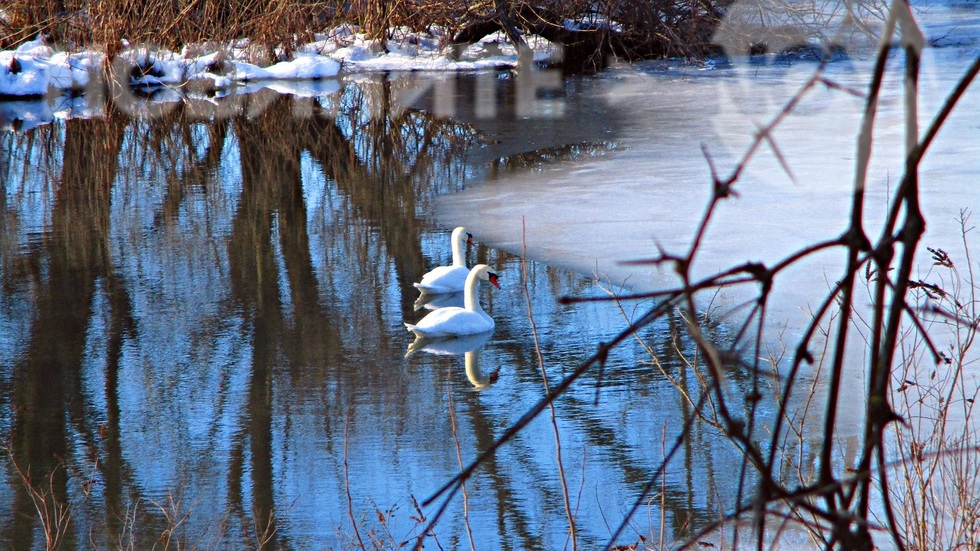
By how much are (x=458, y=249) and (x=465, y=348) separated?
1.16 m

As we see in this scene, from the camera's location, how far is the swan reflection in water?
18.3 ft

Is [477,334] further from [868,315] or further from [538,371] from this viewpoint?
[868,315]

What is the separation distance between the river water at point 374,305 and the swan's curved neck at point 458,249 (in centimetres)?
37

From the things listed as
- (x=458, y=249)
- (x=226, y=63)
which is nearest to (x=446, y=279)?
(x=458, y=249)

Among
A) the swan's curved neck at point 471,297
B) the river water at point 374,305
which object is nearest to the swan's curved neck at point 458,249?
the river water at point 374,305

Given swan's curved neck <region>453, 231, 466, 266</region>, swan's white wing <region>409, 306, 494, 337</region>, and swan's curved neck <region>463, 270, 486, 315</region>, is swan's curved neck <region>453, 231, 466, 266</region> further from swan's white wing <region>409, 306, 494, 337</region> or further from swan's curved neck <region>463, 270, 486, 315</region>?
swan's white wing <region>409, 306, 494, 337</region>

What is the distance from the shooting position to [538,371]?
5.59m

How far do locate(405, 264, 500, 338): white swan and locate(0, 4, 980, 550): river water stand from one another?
176 mm

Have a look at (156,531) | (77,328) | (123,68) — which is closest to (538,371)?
(156,531)

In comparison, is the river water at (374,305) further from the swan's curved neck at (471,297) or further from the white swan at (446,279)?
the swan's curved neck at (471,297)

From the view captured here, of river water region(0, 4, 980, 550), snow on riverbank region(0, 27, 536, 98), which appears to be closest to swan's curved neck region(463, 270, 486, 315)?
river water region(0, 4, 980, 550)

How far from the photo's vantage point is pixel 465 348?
600 cm

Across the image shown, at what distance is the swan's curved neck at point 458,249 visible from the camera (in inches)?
275

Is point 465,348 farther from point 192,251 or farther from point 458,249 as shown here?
point 192,251
